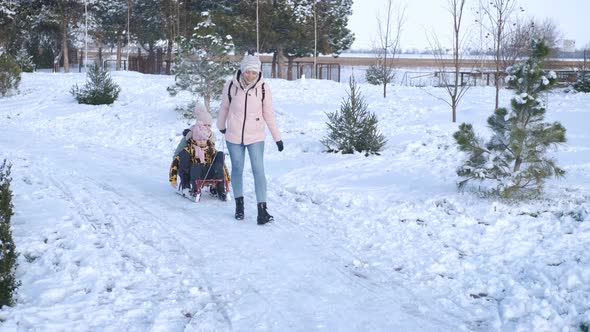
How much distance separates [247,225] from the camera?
7652 millimetres

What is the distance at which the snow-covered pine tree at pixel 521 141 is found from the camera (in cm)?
791

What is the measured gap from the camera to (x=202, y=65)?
60.4ft

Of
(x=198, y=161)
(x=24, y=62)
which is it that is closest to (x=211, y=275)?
(x=198, y=161)

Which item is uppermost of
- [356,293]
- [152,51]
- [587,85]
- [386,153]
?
[152,51]

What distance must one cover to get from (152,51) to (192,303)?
51411mm

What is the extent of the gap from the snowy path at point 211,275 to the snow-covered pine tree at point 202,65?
960 centimetres

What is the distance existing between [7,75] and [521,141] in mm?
23822

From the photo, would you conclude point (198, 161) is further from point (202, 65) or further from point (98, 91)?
point (98, 91)

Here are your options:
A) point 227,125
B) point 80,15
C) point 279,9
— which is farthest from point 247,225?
point 80,15

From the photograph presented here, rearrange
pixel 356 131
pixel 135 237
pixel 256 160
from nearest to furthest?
pixel 135 237 → pixel 256 160 → pixel 356 131

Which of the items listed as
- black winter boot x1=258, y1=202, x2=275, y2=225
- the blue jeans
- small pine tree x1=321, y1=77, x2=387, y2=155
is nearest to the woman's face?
the blue jeans

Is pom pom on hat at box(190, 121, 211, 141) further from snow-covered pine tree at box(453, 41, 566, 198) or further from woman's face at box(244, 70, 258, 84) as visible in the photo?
snow-covered pine tree at box(453, 41, 566, 198)

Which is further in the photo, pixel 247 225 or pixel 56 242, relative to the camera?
pixel 247 225

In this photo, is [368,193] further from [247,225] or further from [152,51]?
[152,51]
